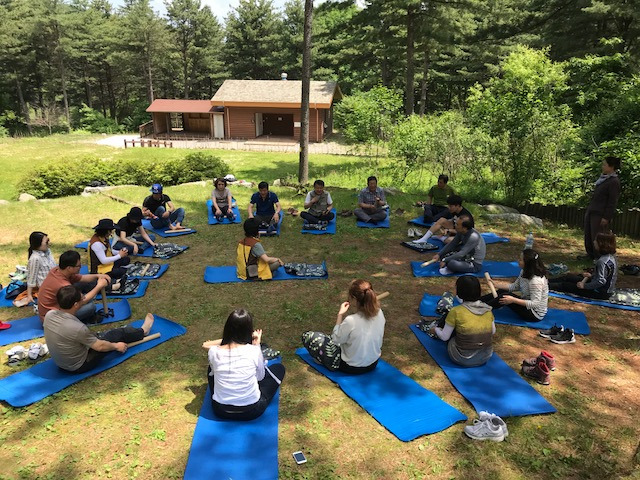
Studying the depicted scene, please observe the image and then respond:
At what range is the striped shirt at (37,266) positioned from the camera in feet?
19.4

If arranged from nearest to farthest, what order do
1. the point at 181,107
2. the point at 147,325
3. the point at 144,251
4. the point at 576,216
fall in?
the point at 147,325 → the point at 144,251 → the point at 576,216 → the point at 181,107

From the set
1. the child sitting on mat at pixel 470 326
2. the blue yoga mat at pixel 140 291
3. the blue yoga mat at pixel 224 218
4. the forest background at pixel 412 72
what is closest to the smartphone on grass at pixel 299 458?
the child sitting on mat at pixel 470 326

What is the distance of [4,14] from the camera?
35.8 meters

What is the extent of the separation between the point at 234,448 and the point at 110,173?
44.0 feet

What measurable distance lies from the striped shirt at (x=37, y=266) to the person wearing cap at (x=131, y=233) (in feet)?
5.55

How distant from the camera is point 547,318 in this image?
595 centimetres

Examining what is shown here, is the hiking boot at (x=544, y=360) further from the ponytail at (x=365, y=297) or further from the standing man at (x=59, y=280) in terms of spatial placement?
the standing man at (x=59, y=280)

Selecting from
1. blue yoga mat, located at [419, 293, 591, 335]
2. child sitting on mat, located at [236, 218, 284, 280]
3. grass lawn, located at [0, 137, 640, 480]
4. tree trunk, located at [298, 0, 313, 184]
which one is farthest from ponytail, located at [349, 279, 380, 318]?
tree trunk, located at [298, 0, 313, 184]

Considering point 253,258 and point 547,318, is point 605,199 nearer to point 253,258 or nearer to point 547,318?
point 547,318

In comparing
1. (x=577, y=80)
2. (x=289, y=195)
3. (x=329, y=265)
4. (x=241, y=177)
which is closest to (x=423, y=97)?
(x=577, y=80)

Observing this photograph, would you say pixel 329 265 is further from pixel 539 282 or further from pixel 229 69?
pixel 229 69

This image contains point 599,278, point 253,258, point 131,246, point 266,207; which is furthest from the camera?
point 266,207

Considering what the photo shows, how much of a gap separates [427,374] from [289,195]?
8976 millimetres

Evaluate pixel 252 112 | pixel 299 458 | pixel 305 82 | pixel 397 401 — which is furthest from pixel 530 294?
pixel 252 112
